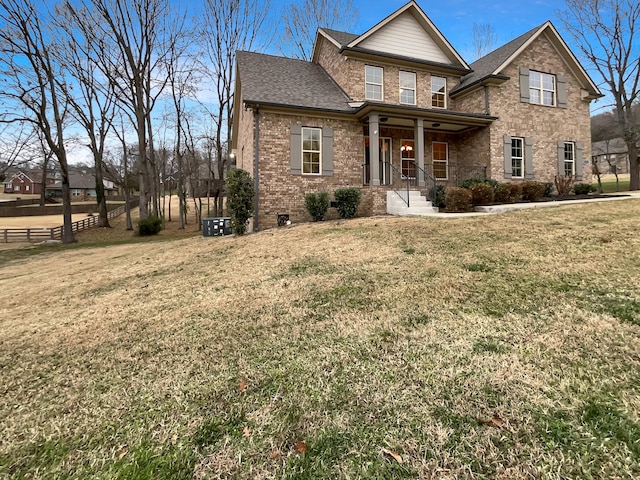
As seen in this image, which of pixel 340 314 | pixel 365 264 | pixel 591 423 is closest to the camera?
pixel 591 423

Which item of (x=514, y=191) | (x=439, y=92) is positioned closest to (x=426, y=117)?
(x=439, y=92)

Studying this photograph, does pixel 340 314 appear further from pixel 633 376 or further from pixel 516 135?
pixel 516 135

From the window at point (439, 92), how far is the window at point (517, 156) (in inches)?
142

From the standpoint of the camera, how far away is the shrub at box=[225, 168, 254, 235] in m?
10.5

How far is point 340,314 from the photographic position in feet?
11.9

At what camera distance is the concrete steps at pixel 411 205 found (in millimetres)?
10969

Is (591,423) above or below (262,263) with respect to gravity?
below

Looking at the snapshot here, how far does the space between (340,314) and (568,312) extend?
2.28m

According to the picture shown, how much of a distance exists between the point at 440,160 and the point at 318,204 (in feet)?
23.6

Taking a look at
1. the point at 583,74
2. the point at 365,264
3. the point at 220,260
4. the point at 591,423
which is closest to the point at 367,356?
the point at 591,423

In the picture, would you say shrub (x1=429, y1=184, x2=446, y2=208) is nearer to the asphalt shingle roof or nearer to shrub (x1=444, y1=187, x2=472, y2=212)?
shrub (x1=444, y1=187, x2=472, y2=212)

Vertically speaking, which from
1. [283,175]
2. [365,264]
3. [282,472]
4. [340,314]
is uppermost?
[283,175]

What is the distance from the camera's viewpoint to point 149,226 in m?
19.7

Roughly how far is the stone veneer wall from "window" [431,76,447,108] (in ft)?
7.00
